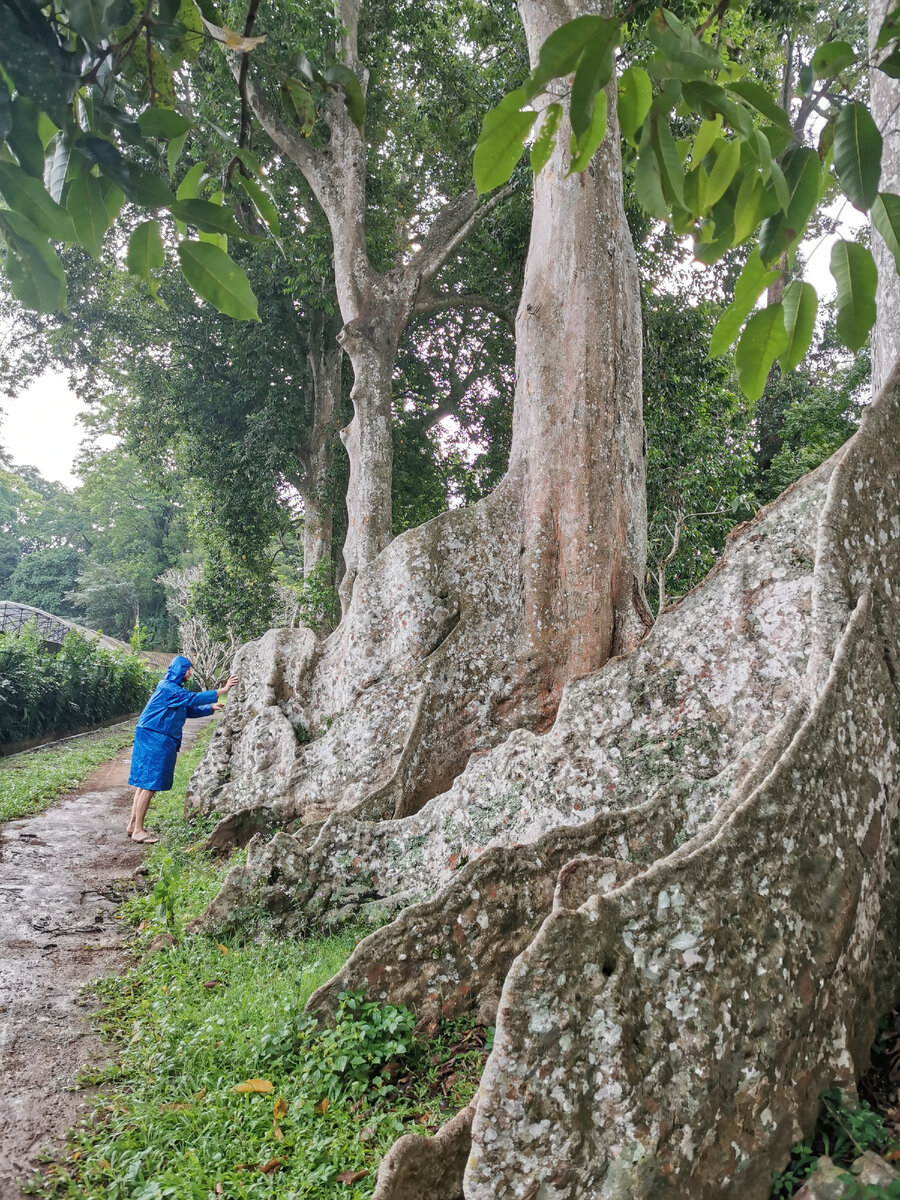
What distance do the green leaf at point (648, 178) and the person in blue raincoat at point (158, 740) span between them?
7.29m

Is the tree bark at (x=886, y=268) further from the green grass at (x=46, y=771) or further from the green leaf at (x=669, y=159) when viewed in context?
the green grass at (x=46, y=771)

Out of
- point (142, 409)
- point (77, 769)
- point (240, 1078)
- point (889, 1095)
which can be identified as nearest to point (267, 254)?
point (142, 409)

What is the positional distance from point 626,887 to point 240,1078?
217 centimetres

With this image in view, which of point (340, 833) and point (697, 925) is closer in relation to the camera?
point (697, 925)

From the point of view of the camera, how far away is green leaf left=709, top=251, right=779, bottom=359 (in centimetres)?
160

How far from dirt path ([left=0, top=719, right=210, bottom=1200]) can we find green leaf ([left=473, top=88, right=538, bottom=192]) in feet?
11.9

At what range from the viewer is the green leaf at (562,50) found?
118cm

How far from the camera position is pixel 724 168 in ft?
5.25

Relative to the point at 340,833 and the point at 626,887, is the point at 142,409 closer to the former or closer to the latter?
the point at 340,833

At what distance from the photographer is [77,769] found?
11875 mm

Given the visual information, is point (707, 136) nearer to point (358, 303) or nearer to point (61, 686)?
point (358, 303)

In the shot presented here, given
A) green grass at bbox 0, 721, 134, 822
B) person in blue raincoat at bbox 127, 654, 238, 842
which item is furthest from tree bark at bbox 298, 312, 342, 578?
person in blue raincoat at bbox 127, 654, 238, 842

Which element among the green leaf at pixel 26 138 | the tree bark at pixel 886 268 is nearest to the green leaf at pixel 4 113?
the green leaf at pixel 26 138

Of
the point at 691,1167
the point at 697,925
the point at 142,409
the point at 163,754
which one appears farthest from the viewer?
the point at 142,409
